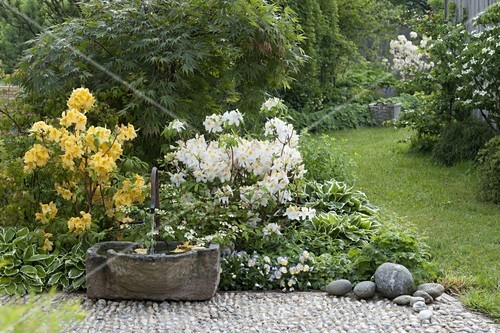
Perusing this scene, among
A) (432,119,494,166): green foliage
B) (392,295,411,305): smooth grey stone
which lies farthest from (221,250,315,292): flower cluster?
(432,119,494,166): green foliage

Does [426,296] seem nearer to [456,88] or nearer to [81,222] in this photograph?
[81,222]

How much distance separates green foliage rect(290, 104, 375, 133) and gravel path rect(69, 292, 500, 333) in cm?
1050

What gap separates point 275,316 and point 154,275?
31.7 inches

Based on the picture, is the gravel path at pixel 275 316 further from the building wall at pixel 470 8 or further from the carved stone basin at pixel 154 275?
the building wall at pixel 470 8

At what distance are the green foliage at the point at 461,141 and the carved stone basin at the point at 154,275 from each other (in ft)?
19.4

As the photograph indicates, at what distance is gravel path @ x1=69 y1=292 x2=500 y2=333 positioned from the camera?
13.5ft

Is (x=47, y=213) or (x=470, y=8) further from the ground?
(x=470, y=8)

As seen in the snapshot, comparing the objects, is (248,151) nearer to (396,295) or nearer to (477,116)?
(396,295)

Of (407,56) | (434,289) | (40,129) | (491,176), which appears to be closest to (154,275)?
(40,129)

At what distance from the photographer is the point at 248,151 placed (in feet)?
17.5

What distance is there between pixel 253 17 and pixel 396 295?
3.12m

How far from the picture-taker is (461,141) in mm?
9695

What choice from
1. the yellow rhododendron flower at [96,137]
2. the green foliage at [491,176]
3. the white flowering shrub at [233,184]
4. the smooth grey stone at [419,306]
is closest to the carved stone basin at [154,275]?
the white flowering shrub at [233,184]

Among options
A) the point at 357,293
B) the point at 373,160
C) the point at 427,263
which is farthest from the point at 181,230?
the point at 373,160
